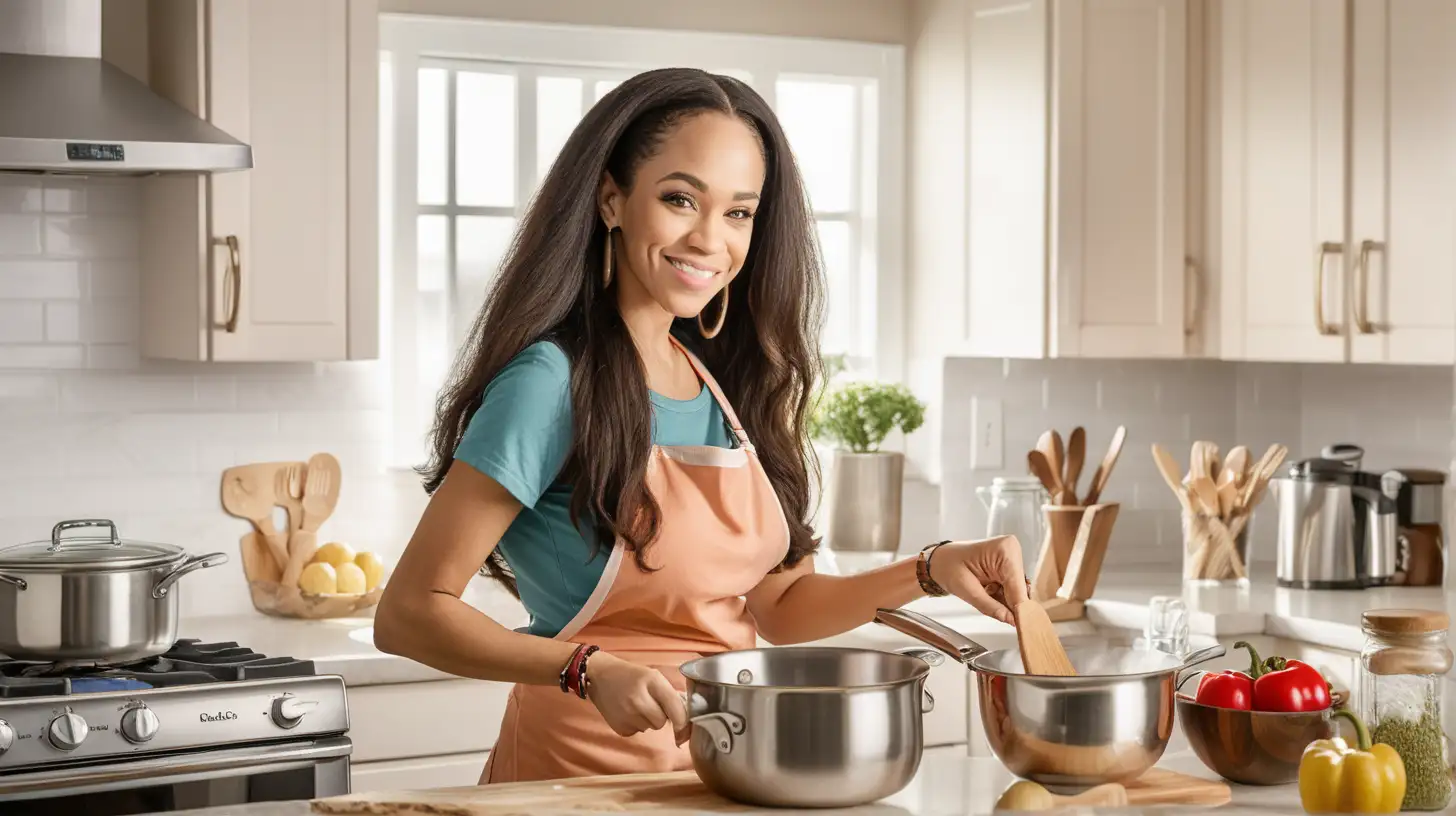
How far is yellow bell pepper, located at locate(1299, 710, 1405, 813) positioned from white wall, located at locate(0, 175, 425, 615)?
2.48 meters

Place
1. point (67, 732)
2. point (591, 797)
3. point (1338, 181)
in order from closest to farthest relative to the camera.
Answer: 1. point (591, 797)
2. point (67, 732)
3. point (1338, 181)

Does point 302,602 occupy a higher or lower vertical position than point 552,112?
lower

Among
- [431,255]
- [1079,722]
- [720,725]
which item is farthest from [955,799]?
[431,255]

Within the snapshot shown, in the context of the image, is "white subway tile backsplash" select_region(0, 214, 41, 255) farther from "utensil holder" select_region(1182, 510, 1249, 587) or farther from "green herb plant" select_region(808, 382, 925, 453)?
"utensil holder" select_region(1182, 510, 1249, 587)

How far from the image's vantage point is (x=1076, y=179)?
3.69 m

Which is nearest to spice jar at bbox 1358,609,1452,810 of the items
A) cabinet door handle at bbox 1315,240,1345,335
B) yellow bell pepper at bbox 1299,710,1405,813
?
yellow bell pepper at bbox 1299,710,1405,813

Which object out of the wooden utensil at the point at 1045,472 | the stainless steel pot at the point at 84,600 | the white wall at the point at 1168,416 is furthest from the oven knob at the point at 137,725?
the white wall at the point at 1168,416

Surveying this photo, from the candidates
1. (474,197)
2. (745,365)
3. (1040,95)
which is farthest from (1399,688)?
(474,197)

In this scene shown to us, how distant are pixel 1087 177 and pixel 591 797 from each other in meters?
2.46

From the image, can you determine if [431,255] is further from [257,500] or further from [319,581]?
[319,581]

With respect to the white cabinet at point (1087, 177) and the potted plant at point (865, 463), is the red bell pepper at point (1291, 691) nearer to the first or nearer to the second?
the white cabinet at point (1087, 177)

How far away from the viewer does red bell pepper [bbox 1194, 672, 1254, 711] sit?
1753mm

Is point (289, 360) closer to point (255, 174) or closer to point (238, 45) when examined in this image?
point (255, 174)

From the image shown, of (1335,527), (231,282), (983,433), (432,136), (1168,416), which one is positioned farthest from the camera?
(1168,416)
